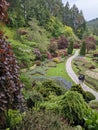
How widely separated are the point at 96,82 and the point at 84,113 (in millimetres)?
26131

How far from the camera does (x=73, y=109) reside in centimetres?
919

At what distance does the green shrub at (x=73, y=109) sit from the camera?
9109mm

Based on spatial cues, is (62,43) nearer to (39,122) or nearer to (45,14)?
(45,14)

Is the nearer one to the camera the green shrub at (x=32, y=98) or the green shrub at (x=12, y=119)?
the green shrub at (x=12, y=119)

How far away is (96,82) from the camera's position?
35.0 meters

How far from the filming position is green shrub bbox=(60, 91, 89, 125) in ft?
29.9

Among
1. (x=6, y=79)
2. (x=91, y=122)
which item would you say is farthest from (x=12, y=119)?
(x=91, y=122)

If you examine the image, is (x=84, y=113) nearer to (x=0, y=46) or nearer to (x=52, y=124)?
(x=52, y=124)

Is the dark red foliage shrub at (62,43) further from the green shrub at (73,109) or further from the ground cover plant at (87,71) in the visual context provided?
the green shrub at (73,109)

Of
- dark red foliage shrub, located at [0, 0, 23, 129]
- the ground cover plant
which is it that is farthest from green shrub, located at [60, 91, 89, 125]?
the ground cover plant


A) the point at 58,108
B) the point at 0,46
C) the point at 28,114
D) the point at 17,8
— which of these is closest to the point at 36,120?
the point at 28,114

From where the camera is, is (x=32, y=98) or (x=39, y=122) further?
(x=32, y=98)

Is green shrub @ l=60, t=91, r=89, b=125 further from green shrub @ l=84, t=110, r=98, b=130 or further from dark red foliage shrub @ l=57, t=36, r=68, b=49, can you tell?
dark red foliage shrub @ l=57, t=36, r=68, b=49

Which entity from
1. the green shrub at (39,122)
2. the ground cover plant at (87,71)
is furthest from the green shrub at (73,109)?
the ground cover plant at (87,71)
